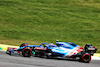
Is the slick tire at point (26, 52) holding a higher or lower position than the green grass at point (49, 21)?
lower

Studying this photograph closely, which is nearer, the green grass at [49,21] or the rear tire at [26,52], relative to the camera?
the rear tire at [26,52]

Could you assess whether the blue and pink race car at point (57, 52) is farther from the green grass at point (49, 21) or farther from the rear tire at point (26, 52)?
the green grass at point (49, 21)

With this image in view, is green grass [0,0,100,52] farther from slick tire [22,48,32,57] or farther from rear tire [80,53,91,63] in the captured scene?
rear tire [80,53,91,63]

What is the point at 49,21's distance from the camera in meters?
21.0

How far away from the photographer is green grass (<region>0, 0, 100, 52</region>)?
1723cm

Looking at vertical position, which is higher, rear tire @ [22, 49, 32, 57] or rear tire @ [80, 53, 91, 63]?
rear tire @ [22, 49, 32, 57]

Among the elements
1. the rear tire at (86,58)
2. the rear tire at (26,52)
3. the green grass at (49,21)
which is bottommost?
the rear tire at (86,58)

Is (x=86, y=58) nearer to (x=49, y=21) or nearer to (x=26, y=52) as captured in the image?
(x=26, y=52)

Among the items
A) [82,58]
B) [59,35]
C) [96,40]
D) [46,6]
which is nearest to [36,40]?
[59,35]

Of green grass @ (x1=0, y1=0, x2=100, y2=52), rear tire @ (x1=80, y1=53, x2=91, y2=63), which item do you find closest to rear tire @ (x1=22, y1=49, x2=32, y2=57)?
rear tire @ (x1=80, y1=53, x2=91, y2=63)

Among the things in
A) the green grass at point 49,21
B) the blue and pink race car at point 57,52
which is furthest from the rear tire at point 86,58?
the green grass at point 49,21

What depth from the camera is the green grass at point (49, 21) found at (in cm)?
1723

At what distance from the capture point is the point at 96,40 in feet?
57.7

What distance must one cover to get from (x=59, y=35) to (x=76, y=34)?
75.8 inches
